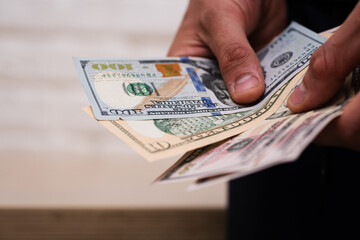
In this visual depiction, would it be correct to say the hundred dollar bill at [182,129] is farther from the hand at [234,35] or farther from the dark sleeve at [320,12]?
the dark sleeve at [320,12]

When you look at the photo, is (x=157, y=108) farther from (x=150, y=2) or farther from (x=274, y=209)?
(x=150, y=2)

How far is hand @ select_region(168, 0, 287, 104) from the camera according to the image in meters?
0.59

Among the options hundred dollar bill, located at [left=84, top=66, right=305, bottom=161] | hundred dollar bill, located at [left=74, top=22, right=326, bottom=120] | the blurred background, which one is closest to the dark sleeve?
hundred dollar bill, located at [left=74, top=22, right=326, bottom=120]

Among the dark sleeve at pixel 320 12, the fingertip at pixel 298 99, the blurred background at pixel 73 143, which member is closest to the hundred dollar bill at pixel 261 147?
the fingertip at pixel 298 99

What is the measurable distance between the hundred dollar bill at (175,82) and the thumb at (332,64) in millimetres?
113

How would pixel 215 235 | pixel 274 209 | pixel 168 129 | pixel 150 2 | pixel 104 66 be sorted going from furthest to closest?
pixel 150 2, pixel 215 235, pixel 274 209, pixel 104 66, pixel 168 129

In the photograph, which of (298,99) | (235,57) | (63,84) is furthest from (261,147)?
(63,84)

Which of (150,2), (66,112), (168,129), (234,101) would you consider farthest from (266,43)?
(66,112)

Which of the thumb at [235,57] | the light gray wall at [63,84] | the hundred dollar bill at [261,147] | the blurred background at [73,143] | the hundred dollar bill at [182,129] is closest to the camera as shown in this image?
the hundred dollar bill at [261,147]

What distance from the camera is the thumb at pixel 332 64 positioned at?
0.42 m

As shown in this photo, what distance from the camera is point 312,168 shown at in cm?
67

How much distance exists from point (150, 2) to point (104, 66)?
0.60 meters

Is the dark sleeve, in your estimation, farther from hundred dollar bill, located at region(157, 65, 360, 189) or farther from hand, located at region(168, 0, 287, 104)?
hundred dollar bill, located at region(157, 65, 360, 189)

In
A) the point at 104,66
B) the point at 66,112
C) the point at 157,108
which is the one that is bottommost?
the point at 157,108
